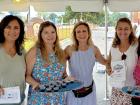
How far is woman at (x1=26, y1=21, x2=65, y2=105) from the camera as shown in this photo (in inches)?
103

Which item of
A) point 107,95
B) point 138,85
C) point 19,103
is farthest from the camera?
point 107,95

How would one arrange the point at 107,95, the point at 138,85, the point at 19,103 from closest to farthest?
the point at 19,103
the point at 138,85
the point at 107,95

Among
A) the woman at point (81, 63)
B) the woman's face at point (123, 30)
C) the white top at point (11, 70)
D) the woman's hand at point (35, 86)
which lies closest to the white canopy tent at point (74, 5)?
the woman at point (81, 63)

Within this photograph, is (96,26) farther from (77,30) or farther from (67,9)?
(77,30)

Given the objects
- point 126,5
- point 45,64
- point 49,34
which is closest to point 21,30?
point 49,34

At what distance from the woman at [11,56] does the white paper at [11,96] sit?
50mm

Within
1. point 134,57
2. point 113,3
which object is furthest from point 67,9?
point 134,57

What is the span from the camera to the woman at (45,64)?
8.57ft

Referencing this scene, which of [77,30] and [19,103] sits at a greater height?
[77,30]

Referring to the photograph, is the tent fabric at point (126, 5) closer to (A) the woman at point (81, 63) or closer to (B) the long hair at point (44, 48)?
(A) the woman at point (81, 63)

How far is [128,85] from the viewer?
2.92 meters

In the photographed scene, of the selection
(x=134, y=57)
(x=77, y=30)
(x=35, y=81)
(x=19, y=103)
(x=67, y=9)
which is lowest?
(x=19, y=103)

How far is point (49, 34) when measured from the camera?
2598 millimetres

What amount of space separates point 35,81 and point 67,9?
2168 millimetres
